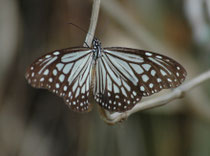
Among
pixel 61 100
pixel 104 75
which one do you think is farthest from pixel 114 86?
pixel 61 100

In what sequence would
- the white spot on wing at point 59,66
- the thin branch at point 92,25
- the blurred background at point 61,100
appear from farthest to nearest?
1. the blurred background at point 61,100
2. the white spot on wing at point 59,66
3. the thin branch at point 92,25

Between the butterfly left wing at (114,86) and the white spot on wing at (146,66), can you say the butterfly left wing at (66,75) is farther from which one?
the white spot on wing at (146,66)

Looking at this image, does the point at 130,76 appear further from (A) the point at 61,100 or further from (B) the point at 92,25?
(A) the point at 61,100

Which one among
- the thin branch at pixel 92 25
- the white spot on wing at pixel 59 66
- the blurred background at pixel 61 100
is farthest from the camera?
the blurred background at pixel 61 100

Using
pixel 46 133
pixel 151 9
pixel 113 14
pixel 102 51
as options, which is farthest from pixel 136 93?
pixel 151 9

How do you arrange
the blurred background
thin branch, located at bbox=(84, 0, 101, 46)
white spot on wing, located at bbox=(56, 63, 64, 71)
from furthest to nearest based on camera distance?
the blurred background → white spot on wing, located at bbox=(56, 63, 64, 71) → thin branch, located at bbox=(84, 0, 101, 46)

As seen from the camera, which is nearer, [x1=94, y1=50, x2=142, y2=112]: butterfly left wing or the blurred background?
[x1=94, y1=50, x2=142, y2=112]: butterfly left wing

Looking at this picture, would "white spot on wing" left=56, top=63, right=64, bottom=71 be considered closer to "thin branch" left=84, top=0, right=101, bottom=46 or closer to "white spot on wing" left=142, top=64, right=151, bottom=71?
"thin branch" left=84, top=0, right=101, bottom=46

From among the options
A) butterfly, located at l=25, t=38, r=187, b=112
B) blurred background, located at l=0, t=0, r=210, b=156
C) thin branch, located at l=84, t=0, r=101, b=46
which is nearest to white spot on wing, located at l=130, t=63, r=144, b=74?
butterfly, located at l=25, t=38, r=187, b=112

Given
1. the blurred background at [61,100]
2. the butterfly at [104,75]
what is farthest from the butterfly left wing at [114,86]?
the blurred background at [61,100]
